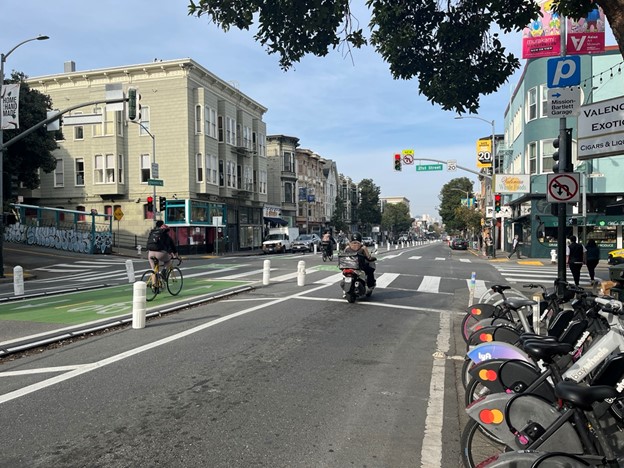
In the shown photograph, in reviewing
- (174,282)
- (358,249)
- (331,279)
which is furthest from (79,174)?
(358,249)

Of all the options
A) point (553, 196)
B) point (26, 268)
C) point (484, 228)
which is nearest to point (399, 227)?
point (484, 228)

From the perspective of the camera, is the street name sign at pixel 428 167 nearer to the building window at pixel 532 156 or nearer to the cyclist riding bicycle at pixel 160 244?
the building window at pixel 532 156

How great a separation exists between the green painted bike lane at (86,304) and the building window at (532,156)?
2414 centimetres

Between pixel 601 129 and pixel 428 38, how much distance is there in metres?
3.00

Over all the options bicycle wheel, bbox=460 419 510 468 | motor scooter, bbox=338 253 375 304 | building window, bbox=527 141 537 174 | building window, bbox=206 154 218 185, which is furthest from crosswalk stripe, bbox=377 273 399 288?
building window, bbox=206 154 218 185

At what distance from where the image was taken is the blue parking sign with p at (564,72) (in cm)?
862

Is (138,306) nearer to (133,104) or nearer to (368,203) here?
(133,104)

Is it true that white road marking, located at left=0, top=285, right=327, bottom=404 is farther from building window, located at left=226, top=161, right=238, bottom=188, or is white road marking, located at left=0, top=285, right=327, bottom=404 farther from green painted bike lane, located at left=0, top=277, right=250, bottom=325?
building window, located at left=226, top=161, right=238, bottom=188

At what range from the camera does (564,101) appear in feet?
28.4

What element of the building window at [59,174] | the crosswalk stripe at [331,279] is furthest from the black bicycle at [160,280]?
the building window at [59,174]

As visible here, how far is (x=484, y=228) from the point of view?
168 ft

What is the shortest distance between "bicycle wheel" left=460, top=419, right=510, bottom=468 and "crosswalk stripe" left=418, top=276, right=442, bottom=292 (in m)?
11.7

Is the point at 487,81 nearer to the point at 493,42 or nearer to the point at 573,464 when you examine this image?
the point at 493,42

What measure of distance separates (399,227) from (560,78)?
413ft
